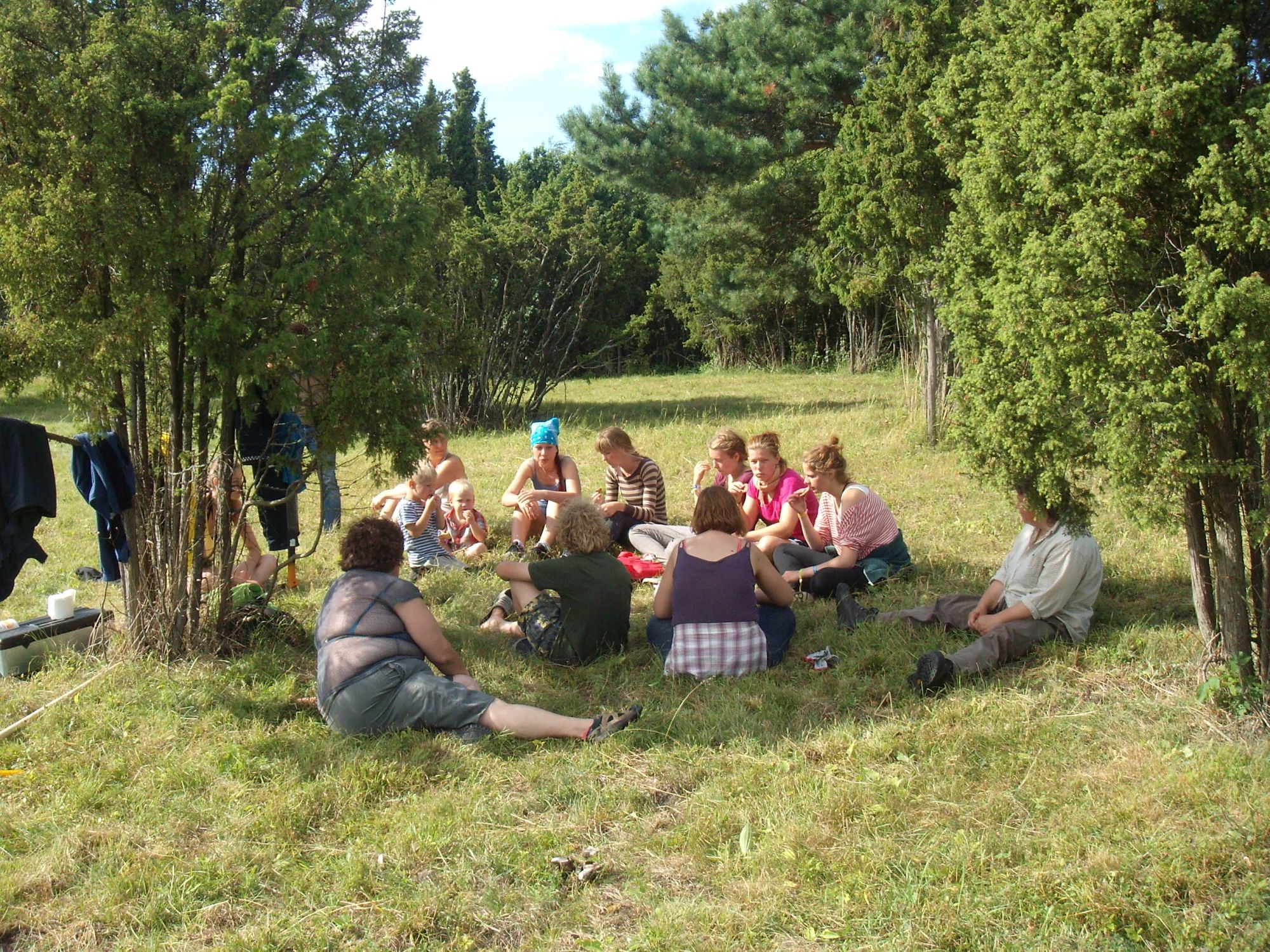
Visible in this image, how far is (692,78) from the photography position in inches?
656

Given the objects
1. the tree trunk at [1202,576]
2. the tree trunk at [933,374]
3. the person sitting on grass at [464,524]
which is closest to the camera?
the tree trunk at [1202,576]

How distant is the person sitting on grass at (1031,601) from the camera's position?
4785 mm

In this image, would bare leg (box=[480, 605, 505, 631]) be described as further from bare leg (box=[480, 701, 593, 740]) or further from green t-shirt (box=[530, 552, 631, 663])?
bare leg (box=[480, 701, 593, 740])

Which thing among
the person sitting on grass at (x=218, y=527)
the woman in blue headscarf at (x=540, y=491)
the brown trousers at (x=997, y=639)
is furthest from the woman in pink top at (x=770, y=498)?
the person sitting on grass at (x=218, y=527)

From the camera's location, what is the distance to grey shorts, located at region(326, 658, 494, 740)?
4.45m

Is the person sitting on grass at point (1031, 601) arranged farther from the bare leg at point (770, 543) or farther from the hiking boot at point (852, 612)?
the bare leg at point (770, 543)

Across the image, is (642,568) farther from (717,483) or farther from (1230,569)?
(1230,569)

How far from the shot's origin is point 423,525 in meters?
7.52

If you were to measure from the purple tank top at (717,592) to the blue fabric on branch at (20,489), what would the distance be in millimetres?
2924

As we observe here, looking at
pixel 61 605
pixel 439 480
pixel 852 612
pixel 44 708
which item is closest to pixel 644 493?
pixel 439 480

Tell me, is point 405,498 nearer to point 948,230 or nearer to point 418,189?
point 948,230

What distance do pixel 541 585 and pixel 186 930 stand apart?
96.9 inches

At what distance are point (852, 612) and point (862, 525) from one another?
85 centimetres

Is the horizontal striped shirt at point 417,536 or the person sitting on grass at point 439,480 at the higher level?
the person sitting on grass at point 439,480
